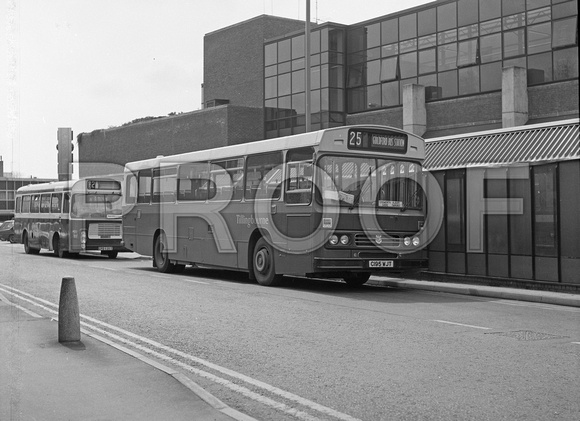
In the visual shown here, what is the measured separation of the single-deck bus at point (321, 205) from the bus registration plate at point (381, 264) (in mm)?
21

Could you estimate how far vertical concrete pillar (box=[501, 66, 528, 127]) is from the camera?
3616 centimetres

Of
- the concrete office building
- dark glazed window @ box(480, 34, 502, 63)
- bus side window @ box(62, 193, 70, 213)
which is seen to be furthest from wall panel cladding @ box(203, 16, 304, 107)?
bus side window @ box(62, 193, 70, 213)

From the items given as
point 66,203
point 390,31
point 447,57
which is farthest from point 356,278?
point 390,31

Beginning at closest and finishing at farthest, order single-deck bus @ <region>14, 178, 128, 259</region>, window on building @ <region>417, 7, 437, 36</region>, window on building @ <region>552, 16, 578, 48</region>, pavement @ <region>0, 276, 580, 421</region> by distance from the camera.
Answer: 1. pavement @ <region>0, 276, 580, 421</region>
2. single-deck bus @ <region>14, 178, 128, 259</region>
3. window on building @ <region>552, 16, 578, 48</region>
4. window on building @ <region>417, 7, 437, 36</region>

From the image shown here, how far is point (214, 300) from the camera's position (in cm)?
1450

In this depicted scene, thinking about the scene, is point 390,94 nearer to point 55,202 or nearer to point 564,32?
point 564,32

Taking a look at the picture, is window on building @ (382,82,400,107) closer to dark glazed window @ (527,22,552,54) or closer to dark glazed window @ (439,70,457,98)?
dark glazed window @ (439,70,457,98)

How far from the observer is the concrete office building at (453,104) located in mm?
16984

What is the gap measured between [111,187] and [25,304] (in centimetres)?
1659

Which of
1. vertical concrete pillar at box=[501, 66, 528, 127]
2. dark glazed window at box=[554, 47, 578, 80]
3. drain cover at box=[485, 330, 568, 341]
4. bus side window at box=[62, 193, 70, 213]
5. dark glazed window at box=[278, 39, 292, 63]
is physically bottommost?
drain cover at box=[485, 330, 568, 341]

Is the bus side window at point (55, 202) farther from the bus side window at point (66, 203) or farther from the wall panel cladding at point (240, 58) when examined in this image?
the wall panel cladding at point (240, 58)

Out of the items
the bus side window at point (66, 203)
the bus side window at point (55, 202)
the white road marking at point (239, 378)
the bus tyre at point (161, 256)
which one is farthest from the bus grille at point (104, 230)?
the white road marking at point (239, 378)

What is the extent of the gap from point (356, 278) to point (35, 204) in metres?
19.9

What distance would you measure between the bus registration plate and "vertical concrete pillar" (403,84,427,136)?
84.4 feet
